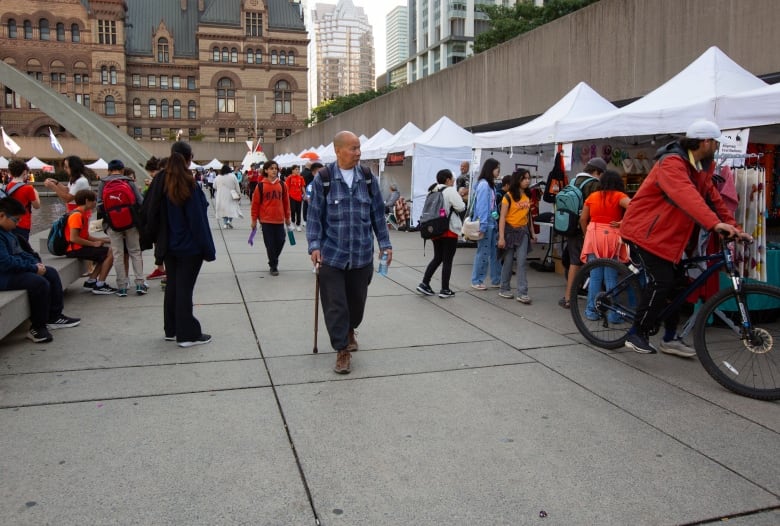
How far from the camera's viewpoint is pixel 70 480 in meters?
3.11

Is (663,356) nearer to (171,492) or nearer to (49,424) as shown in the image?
(171,492)

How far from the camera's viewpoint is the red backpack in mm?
7270

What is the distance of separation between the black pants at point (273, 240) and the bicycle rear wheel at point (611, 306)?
5.27m

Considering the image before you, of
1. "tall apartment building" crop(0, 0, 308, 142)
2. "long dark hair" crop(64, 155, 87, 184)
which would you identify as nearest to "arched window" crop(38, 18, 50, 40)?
"tall apartment building" crop(0, 0, 308, 142)

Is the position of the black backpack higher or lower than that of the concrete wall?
lower

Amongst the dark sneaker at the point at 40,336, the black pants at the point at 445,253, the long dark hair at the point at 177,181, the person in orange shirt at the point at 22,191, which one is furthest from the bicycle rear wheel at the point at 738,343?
the person in orange shirt at the point at 22,191

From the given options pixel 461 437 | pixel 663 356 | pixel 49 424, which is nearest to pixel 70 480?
pixel 49 424

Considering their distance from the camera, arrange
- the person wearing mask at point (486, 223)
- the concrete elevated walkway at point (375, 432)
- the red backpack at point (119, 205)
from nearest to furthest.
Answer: the concrete elevated walkway at point (375, 432) → the red backpack at point (119, 205) → the person wearing mask at point (486, 223)

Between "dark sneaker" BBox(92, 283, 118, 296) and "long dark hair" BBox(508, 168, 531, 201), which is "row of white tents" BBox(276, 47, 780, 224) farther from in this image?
"dark sneaker" BBox(92, 283, 118, 296)

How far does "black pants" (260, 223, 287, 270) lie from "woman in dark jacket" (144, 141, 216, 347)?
13.2ft

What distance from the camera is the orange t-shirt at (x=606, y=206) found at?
638cm

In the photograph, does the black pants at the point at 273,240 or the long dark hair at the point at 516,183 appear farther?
the black pants at the point at 273,240

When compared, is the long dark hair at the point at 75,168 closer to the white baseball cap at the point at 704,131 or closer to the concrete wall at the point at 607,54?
the white baseball cap at the point at 704,131

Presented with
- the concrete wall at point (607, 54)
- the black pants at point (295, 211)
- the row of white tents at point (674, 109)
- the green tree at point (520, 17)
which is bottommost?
the black pants at point (295, 211)
